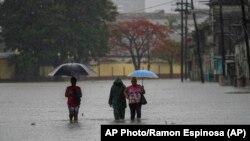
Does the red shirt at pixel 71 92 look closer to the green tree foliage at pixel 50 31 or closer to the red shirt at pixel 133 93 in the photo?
the red shirt at pixel 133 93

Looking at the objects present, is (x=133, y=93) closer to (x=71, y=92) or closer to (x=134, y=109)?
(x=134, y=109)

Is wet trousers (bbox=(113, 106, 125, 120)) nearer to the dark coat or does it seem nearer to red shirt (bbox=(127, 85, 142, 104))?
the dark coat

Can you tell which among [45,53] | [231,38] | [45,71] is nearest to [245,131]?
[231,38]

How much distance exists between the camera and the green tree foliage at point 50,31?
98.7 m

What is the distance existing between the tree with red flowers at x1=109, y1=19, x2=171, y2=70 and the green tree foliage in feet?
63.9

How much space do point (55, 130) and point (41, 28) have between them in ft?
257

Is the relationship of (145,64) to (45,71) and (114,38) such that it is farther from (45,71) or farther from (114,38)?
(45,71)

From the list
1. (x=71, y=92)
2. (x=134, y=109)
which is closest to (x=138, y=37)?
(x=134, y=109)
